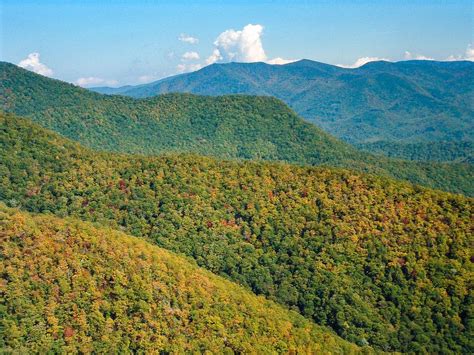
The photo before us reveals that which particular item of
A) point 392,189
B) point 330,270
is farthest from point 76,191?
point 392,189

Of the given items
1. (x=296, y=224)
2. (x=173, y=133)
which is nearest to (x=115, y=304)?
(x=296, y=224)

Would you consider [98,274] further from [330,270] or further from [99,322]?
[330,270]

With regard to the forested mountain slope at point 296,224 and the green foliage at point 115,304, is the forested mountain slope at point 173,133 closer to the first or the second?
the forested mountain slope at point 296,224

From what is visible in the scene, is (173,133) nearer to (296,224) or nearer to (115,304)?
(296,224)

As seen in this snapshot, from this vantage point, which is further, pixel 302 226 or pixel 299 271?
pixel 302 226

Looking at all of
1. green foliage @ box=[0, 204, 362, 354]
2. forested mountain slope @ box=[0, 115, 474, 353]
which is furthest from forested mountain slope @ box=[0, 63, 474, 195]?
green foliage @ box=[0, 204, 362, 354]
